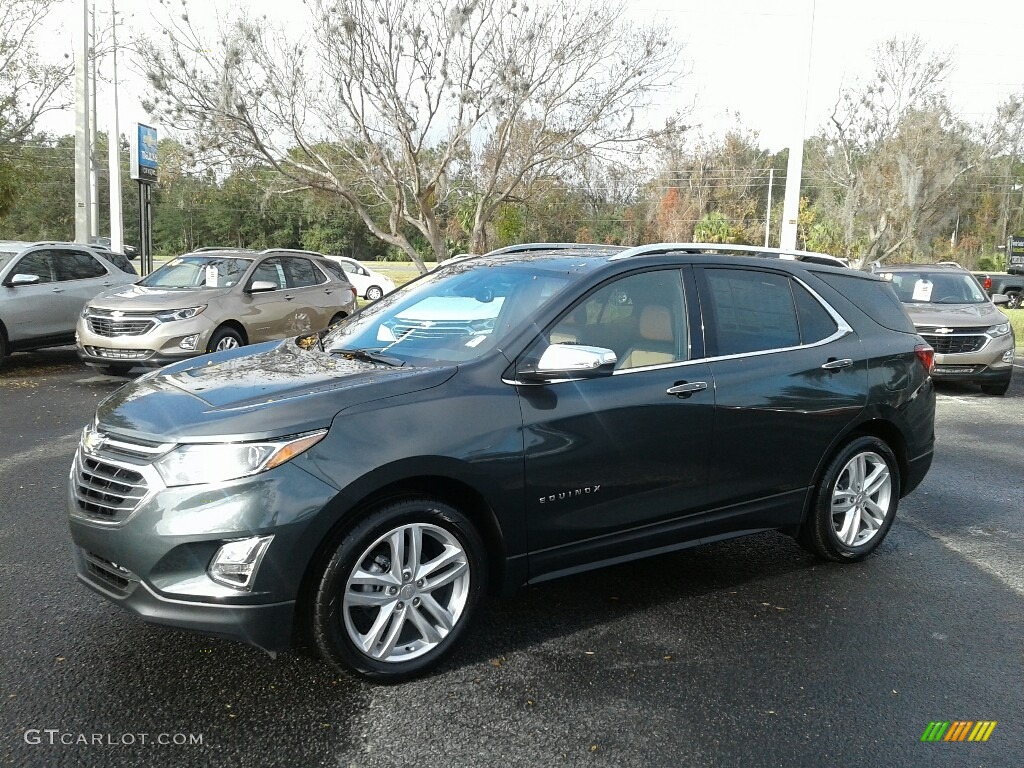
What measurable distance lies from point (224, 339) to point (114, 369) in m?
1.35

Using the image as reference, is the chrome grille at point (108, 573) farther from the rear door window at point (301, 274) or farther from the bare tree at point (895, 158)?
the bare tree at point (895, 158)

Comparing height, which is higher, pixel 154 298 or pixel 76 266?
pixel 76 266

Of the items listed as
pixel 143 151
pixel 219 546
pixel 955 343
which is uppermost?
pixel 143 151

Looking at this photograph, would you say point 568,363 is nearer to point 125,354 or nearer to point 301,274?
point 125,354

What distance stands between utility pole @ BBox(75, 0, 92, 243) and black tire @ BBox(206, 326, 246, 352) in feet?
40.5

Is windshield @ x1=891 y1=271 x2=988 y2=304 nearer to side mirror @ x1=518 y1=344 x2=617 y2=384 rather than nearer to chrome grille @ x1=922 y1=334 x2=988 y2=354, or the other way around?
chrome grille @ x1=922 y1=334 x2=988 y2=354

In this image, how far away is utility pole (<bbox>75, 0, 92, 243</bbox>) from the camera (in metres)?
20.6

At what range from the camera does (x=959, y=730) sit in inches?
129

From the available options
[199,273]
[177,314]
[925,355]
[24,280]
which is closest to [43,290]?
[24,280]

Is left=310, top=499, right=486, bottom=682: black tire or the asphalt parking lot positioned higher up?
left=310, top=499, right=486, bottom=682: black tire

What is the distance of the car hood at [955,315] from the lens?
1159 centimetres


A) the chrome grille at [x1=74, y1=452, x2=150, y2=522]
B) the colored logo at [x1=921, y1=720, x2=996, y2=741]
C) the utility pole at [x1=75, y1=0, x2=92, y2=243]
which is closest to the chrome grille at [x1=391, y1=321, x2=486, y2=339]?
the chrome grille at [x1=74, y1=452, x2=150, y2=522]

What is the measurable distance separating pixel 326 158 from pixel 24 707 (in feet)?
56.4

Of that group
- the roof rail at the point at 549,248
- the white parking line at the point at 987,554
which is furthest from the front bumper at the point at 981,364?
the roof rail at the point at 549,248
